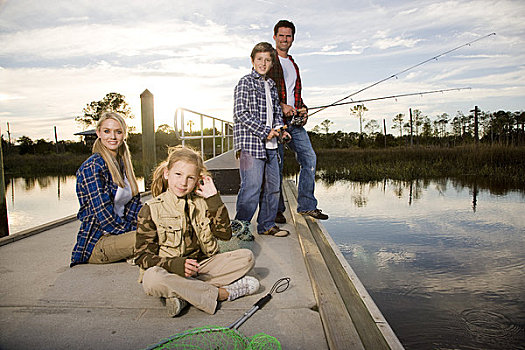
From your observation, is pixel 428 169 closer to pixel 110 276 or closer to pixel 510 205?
pixel 510 205

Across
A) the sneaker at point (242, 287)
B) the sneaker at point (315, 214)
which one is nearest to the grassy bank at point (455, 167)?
the sneaker at point (315, 214)

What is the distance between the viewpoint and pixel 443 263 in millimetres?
4852

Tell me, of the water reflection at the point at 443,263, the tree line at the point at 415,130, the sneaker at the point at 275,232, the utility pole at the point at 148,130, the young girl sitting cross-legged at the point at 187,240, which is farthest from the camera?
the tree line at the point at 415,130

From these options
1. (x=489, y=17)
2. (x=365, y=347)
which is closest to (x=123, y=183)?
(x=365, y=347)

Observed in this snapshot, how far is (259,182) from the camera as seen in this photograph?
367cm

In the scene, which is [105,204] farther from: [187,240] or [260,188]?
[260,188]

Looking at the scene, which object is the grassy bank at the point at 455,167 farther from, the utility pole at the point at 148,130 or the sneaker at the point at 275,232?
the sneaker at the point at 275,232

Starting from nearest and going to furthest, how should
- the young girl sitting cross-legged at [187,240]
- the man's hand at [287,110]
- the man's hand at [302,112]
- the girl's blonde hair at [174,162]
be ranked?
the young girl sitting cross-legged at [187,240] < the girl's blonde hair at [174,162] < the man's hand at [287,110] < the man's hand at [302,112]

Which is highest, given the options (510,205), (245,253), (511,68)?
(511,68)

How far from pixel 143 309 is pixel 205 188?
762mm

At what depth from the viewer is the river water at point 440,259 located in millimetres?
3314

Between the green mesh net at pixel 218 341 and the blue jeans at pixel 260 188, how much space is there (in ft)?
6.41

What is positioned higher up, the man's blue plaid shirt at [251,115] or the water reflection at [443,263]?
the man's blue plaid shirt at [251,115]

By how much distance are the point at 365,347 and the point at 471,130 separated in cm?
6143
